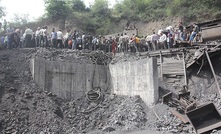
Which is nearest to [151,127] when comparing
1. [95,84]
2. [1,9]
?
[95,84]

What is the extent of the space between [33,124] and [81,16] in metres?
18.8

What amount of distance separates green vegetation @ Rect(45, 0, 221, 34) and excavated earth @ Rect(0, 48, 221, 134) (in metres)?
10.7

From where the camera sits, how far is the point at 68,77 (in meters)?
17.0

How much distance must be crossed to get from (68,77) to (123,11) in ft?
56.7

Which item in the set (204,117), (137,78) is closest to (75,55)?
(137,78)

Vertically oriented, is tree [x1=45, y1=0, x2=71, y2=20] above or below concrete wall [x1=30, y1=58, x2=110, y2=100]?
above

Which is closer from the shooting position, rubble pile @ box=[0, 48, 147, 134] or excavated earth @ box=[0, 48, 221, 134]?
excavated earth @ box=[0, 48, 221, 134]

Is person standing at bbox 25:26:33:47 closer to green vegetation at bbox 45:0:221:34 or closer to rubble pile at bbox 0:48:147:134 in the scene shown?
rubble pile at bbox 0:48:147:134

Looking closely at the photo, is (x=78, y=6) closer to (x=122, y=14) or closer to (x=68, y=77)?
(x=122, y=14)

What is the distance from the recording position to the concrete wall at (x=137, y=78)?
1576cm

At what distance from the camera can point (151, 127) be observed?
1398cm

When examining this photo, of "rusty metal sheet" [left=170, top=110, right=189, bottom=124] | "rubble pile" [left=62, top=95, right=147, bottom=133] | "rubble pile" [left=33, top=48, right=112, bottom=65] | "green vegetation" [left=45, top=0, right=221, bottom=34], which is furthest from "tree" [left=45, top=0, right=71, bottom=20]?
"rusty metal sheet" [left=170, top=110, right=189, bottom=124]

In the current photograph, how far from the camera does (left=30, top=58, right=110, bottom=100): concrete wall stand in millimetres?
16172

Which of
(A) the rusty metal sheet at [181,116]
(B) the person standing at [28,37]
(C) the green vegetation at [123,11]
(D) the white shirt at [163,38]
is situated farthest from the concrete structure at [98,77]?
(C) the green vegetation at [123,11]
